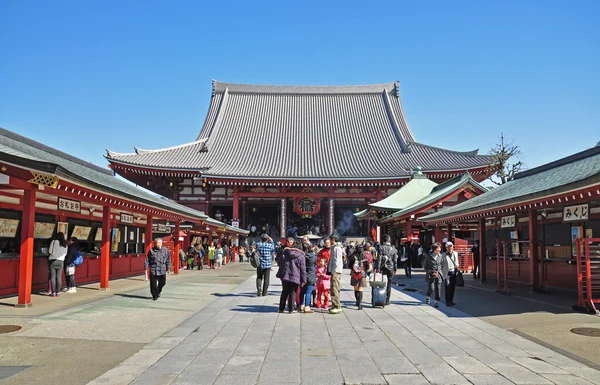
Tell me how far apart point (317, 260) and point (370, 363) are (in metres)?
4.84

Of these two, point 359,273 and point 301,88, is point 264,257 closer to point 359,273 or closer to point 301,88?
point 359,273

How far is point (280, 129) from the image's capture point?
43.7m

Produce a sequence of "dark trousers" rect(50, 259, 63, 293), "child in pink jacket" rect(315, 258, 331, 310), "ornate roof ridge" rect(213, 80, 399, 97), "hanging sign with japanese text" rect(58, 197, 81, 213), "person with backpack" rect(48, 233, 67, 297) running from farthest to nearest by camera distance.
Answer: "ornate roof ridge" rect(213, 80, 399, 97) → "hanging sign with japanese text" rect(58, 197, 81, 213) → "dark trousers" rect(50, 259, 63, 293) → "person with backpack" rect(48, 233, 67, 297) → "child in pink jacket" rect(315, 258, 331, 310)

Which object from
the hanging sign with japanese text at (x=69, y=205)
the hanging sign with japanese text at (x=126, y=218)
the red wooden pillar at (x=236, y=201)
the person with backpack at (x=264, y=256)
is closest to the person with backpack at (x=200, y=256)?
the hanging sign with japanese text at (x=126, y=218)

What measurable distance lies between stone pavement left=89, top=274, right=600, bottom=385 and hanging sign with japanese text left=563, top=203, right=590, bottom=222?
4184 mm

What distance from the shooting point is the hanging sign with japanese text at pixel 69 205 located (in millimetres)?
12706

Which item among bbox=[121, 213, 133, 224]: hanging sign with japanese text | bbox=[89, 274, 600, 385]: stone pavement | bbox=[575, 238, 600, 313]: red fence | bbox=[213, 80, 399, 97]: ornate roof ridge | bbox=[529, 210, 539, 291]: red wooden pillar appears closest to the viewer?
bbox=[89, 274, 600, 385]: stone pavement

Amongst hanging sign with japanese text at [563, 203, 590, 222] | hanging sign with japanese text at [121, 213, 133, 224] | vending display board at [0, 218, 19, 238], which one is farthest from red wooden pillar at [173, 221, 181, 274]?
hanging sign with japanese text at [563, 203, 590, 222]

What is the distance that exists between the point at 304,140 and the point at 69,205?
29747 millimetres

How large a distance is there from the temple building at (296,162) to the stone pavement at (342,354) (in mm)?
24740

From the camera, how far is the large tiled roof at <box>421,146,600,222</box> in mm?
9438

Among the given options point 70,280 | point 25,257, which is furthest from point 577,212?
point 70,280

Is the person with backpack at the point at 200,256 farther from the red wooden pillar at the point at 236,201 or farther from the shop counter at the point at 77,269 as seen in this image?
the red wooden pillar at the point at 236,201

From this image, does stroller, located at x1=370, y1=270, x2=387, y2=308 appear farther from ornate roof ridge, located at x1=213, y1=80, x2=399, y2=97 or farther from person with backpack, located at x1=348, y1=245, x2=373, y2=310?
ornate roof ridge, located at x1=213, y1=80, x2=399, y2=97
